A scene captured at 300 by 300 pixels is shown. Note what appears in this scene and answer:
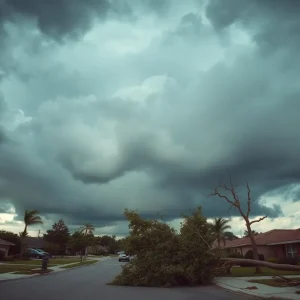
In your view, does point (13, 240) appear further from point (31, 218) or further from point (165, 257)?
point (165, 257)

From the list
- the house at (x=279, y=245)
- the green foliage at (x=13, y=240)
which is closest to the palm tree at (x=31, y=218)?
the green foliage at (x=13, y=240)

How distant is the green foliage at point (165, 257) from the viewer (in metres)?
16.9

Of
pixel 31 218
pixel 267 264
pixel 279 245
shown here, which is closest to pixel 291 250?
pixel 279 245

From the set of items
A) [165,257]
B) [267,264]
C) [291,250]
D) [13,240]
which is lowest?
[267,264]

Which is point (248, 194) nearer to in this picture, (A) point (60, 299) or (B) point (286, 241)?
(B) point (286, 241)

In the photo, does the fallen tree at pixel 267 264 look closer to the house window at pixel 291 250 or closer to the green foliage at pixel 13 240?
the house window at pixel 291 250

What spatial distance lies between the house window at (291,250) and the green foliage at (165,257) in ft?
71.1

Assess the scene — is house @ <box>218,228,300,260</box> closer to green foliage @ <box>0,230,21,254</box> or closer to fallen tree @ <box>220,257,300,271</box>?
fallen tree @ <box>220,257,300,271</box>

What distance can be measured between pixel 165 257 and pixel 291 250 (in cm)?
2456

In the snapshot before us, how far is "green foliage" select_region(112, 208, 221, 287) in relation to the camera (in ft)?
55.3

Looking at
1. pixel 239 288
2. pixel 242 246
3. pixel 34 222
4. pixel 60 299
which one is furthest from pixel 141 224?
pixel 34 222

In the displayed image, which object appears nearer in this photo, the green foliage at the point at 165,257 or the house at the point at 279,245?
the green foliage at the point at 165,257

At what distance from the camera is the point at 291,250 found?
118 ft

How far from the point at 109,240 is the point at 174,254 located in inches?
5204
